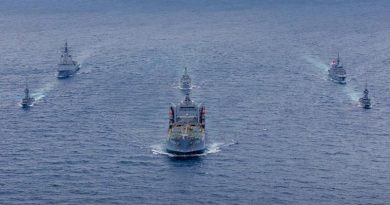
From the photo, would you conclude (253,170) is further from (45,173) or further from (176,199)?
(45,173)

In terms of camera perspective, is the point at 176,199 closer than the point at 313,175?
Yes

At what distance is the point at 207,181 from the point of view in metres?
189

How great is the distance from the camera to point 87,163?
198875 mm

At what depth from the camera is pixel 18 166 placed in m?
198

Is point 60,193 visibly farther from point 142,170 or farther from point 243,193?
point 243,193

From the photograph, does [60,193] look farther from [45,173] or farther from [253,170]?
[253,170]

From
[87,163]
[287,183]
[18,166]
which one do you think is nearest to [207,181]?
[287,183]

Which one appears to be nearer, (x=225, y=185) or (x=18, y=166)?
(x=225, y=185)

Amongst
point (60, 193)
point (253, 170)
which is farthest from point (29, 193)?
point (253, 170)

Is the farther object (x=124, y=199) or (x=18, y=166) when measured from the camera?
(x=18, y=166)

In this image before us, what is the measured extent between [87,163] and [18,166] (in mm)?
16051

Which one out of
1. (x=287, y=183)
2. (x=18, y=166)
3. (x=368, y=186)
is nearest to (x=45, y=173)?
(x=18, y=166)

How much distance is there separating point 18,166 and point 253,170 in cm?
5476

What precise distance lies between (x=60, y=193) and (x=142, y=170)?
74.2ft
